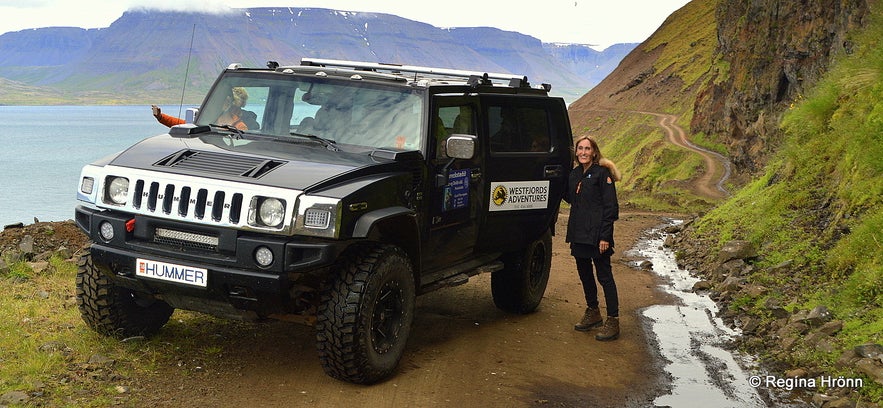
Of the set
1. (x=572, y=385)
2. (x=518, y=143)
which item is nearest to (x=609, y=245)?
(x=518, y=143)

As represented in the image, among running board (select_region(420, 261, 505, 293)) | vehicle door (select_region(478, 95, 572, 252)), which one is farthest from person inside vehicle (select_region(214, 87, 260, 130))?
vehicle door (select_region(478, 95, 572, 252))

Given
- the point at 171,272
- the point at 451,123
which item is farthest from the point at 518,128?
the point at 171,272

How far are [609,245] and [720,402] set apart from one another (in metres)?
2.07

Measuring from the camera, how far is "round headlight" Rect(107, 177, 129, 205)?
6.42m

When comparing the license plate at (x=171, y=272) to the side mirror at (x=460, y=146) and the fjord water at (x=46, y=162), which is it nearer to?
the side mirror at (x=460, y=146)

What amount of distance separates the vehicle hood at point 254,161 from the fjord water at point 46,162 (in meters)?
30.4

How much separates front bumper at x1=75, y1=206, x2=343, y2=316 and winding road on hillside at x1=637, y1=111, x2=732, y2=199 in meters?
27.2

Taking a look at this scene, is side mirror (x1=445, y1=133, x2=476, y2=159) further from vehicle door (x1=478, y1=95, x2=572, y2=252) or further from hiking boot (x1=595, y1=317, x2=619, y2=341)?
hiking boot (x1=595, y1=317, x2=619, y2=341)

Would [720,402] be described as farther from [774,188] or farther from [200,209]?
[774,188]

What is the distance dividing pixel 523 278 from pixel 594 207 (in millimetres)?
1305

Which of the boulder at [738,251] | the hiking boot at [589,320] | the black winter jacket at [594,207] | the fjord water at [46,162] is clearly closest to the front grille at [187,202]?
the black winter jacket at [594,207]

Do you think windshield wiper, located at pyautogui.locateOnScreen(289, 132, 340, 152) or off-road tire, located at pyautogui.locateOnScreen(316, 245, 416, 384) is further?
windshield wiper, located at pyautogui.locateOnScreen(289, 132, 340, 152)

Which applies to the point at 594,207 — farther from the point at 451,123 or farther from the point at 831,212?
the point at 831,212

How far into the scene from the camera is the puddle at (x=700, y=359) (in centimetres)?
691
